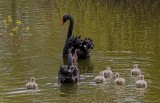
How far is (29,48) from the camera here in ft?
63.4

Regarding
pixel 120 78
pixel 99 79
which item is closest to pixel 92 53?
pixel 99 79

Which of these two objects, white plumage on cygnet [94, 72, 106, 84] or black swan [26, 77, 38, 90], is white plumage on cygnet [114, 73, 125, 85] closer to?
white plumage on cygnet [94, 72, 106, 84]

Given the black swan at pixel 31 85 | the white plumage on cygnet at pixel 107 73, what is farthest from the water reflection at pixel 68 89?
the white plumage on cygnet at pixel 107 73

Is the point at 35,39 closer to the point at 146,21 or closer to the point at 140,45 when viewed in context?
the point at 140,45

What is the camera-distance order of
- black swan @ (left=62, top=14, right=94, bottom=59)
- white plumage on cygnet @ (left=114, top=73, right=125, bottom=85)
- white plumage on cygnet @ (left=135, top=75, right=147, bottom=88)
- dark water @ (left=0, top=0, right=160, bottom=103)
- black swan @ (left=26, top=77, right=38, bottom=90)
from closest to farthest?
dark water @ (left=0, top=0, right=160, bottom=103) → white plumage on cygnet @ (left=135, top=75, right=147, bottom=88) → black swan @ (left=26, top=77, right=38, bottom=90) → white plumage on cygnet @ (left=114, top=73, right=125, bottom=85) → black swan @ (left=62, top=14, right=94, bottom=59)

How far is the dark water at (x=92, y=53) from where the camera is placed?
1338cm

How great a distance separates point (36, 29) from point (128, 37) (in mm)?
4376

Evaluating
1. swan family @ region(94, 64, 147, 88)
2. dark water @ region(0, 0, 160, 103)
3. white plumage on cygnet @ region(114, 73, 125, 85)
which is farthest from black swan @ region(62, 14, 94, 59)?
white plumage on cygnet @ region(114, 73, 125, 85)

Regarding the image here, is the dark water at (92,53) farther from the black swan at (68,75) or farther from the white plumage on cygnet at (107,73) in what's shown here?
the white plumage on cygnet at (107,73)

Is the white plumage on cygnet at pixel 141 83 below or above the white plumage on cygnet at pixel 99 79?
below

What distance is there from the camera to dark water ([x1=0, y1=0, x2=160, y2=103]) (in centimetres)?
1338

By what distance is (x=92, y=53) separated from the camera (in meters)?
18.6

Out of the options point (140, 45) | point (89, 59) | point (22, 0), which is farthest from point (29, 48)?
point (22, 0)

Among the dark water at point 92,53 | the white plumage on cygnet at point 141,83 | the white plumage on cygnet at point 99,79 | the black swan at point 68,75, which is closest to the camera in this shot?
the dark water at point 92,53
